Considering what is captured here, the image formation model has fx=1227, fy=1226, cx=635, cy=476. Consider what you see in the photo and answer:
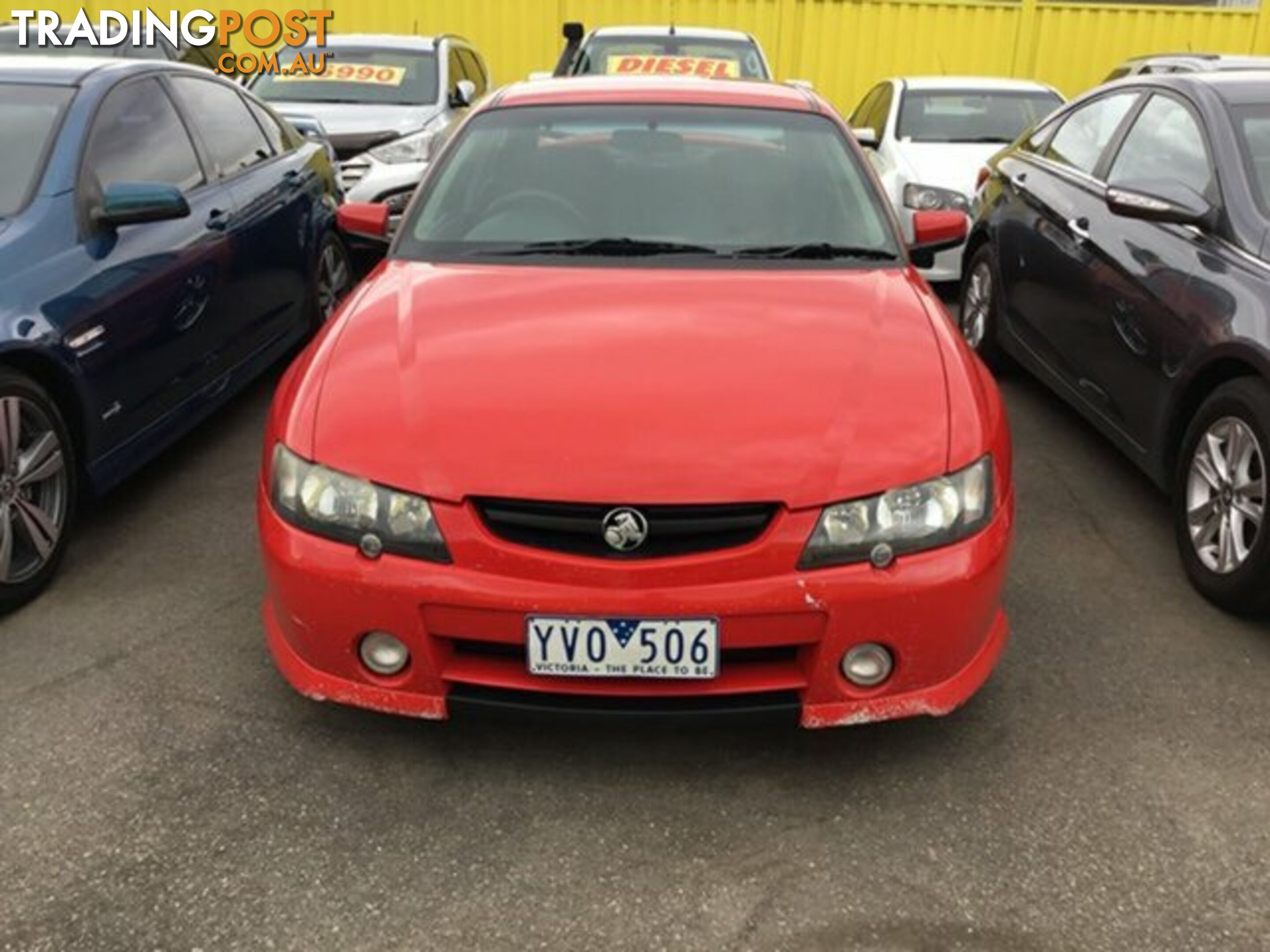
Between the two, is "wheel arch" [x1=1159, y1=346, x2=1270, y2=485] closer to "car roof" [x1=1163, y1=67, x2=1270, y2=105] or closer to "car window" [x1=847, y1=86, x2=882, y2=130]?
"car roof" [x1=1163, y1=67, x2=1270, y2=105]

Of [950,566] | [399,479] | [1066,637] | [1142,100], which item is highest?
[1142,100]

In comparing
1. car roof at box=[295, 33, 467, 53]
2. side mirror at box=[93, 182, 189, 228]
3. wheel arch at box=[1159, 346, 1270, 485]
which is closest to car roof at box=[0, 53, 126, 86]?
side mirror at box=[93, 182, 189, 228]

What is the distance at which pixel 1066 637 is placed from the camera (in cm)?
347

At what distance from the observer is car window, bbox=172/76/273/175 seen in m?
5.02

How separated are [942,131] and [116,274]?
20.6 feet

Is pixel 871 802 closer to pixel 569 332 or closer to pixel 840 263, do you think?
pixel 569 332

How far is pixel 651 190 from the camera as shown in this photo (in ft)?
12.0

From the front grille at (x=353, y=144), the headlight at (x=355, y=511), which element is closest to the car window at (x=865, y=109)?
the front grille at (x=353, y=144)

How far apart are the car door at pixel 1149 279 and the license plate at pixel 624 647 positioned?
7.04ft

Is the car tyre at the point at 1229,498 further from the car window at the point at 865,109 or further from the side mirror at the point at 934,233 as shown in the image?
the car window at the point at 865,109

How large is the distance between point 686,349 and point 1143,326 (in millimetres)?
1980

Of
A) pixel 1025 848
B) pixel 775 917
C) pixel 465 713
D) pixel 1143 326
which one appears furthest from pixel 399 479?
pixel 1143 326

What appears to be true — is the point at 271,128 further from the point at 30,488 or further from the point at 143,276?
the point at 30,488

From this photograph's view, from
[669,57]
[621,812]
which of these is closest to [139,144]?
[621,812]
